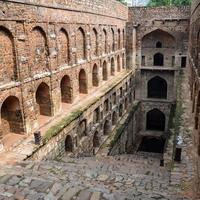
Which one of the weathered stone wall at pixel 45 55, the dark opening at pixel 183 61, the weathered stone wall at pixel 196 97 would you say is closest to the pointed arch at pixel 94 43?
the weathered stone wall at pixel 45 55

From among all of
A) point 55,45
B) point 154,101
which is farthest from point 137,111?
point 55,45

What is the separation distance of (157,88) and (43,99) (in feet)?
55.8

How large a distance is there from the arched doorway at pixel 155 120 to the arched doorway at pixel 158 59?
465 centimetres

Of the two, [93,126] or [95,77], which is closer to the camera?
[93,126]

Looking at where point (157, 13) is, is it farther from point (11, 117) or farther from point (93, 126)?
point (11, 117)

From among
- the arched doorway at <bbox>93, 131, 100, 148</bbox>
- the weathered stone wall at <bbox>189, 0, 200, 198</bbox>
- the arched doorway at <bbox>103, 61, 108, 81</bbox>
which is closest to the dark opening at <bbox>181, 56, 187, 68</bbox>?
the arched doorway at <bbox>103, 61, 108, 81</bbox>

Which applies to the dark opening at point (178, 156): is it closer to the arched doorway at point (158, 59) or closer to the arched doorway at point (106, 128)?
the arched doorway at point (106, 128)

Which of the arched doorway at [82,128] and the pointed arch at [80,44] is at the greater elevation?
the pointed arch at [80,44]

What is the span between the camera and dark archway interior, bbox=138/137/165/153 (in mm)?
25375

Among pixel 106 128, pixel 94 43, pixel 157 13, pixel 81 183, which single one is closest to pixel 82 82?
pixel 94 43

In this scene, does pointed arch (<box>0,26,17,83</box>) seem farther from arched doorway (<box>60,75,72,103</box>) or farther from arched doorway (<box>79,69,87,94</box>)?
arched doorway (<box>79,69,87,94</box>)

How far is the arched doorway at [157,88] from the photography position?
27.5 meters

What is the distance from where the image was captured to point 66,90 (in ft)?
49.3

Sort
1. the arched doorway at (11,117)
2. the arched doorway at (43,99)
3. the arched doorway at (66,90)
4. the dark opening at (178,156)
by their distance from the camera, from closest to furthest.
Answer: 1. the dark opening at (178,156)
2. the arched doorway at (11,117)
3. the arched doorway at (43,99)
4. the arched doorway at (66,90)
